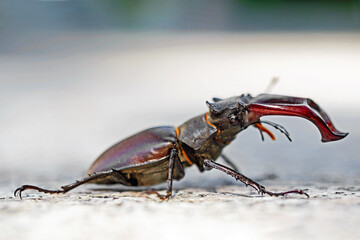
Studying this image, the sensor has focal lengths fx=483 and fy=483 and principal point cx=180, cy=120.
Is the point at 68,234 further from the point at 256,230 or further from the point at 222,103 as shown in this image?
the point at 222,103

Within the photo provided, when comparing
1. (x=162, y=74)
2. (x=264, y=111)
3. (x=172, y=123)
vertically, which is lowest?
(x=264, y=111)

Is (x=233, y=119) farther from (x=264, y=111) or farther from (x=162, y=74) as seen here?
(x=162, y=74)

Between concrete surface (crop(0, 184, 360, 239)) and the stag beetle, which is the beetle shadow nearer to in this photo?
the stag beetle

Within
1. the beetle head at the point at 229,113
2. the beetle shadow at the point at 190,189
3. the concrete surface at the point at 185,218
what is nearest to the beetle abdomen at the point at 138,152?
the beetle shadow at the point at 190,189

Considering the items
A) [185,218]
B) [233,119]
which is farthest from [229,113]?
[185,218]

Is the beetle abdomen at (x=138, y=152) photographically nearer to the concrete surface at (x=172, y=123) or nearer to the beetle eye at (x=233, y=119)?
the concrete surface at (x=172, y=123)

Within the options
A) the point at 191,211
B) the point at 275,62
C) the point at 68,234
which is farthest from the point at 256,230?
the point at 275,62
